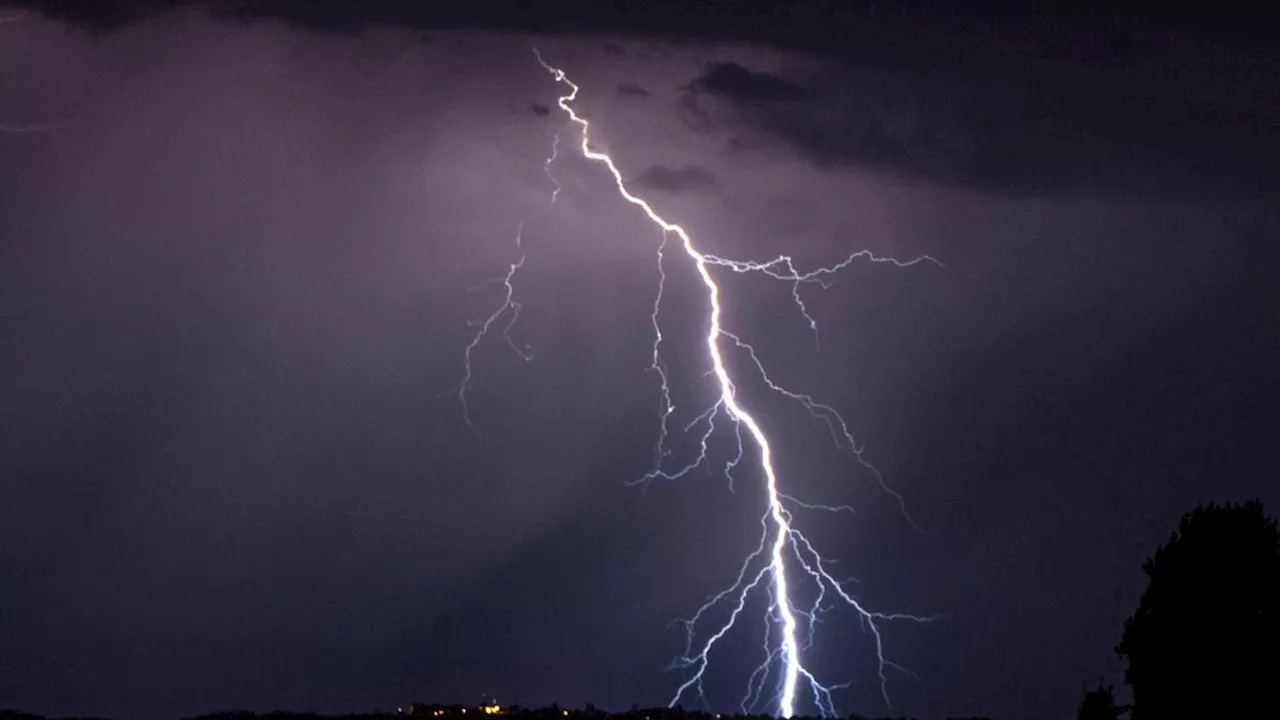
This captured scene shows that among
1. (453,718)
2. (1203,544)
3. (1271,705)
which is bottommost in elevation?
(1271,705)

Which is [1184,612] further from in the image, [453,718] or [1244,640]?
[453,718]

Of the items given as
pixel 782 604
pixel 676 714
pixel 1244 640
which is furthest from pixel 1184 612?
pixel 676 714

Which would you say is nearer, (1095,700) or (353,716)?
(1095,700)

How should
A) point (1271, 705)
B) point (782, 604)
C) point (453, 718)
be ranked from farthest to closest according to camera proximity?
point (453, 718) → point (782, 604) → point (1271, 705)

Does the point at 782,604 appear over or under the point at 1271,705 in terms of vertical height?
over

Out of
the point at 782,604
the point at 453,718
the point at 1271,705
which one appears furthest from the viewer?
the point at 453,718

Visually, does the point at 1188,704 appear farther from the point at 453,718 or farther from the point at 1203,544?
the point at 453,718
